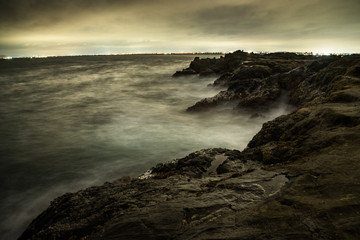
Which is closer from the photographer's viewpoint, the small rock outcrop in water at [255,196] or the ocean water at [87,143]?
the small rock outcrop in water at [255,196]

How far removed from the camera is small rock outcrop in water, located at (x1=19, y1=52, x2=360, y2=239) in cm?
260

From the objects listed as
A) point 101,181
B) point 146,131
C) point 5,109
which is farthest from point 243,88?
point 5,109

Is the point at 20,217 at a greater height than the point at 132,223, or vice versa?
the point at 132,223

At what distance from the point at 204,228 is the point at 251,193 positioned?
3.45 ft

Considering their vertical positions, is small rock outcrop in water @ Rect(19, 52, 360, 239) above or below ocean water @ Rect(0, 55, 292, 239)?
above

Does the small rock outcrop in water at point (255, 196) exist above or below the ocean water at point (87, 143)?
above

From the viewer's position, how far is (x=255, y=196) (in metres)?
3.32

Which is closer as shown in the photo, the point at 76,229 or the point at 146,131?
the point at 76,229

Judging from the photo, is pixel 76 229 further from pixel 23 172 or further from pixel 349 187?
pixel 23 172

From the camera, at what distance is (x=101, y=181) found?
Answer: 7.56 m

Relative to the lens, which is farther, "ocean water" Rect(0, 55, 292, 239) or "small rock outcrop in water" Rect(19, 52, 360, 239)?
"ocean water" Rect(0, 55, 292, 239)

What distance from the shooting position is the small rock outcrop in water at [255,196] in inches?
103

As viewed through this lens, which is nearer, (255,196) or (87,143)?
(255,196)

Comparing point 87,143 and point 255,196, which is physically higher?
point 255,196
